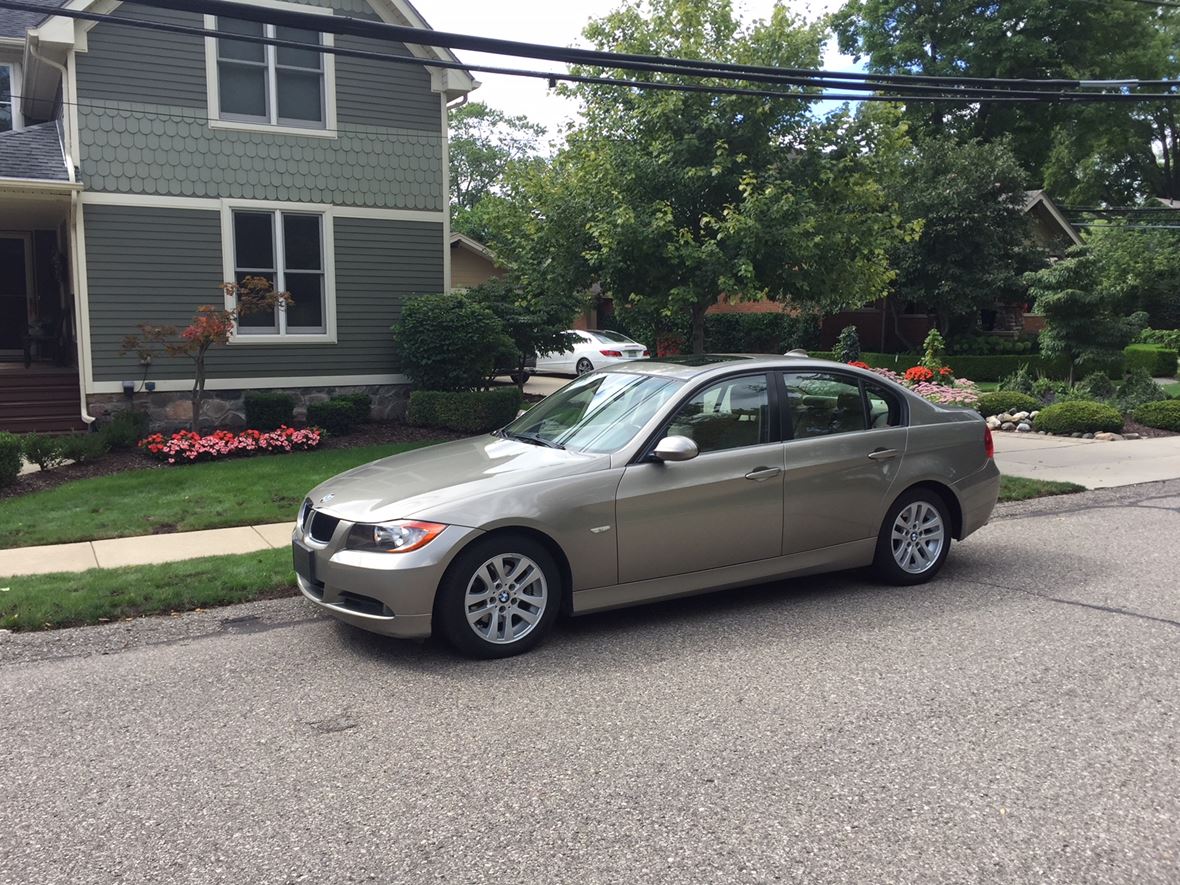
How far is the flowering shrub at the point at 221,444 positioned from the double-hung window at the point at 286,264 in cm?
223

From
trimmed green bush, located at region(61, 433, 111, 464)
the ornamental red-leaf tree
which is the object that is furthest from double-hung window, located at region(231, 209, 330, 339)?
trimmed green bush, located at region(61, 433, 111, 464)

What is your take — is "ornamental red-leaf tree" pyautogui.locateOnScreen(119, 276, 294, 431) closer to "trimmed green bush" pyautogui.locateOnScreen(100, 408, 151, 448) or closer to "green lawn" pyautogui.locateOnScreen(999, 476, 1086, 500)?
"trimmed green bush" pyautogui.locateOnScreen(100, 408, 151, 448)

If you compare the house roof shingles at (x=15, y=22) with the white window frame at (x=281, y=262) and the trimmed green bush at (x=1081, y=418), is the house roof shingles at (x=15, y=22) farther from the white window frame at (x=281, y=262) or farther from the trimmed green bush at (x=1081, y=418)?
the trimmed green bush at (x=1081, y=418)

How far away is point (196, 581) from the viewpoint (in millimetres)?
6695

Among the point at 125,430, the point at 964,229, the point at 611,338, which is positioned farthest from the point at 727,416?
the point at 964,229

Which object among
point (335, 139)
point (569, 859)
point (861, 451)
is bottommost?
point (569, 859)

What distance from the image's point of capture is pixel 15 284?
1795cm

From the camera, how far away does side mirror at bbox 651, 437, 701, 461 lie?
549 centimetres

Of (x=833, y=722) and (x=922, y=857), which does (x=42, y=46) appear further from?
(x=922, y=857)

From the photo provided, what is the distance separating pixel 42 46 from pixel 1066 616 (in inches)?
547

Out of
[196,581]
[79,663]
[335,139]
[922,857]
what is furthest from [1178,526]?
[335,139]

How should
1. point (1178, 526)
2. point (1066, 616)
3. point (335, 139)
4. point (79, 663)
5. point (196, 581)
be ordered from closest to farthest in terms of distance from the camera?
point (79, 663) < point (1066, 616) < point (196, 581) < point (1178, 526) < point (335, 139)

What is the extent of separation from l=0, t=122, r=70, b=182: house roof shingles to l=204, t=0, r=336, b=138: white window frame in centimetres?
218

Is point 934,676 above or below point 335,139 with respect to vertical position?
below
